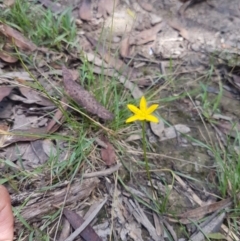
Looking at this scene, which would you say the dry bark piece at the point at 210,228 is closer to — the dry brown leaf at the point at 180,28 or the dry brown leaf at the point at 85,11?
the dry brown leaf at the point at 180,28

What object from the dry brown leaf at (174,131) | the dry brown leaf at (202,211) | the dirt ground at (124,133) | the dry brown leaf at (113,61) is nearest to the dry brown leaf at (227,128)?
the dirt ground at (124,133)

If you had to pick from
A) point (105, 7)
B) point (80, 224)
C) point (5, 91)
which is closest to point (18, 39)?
point (5, 91)

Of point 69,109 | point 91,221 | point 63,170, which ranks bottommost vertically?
point 91,221

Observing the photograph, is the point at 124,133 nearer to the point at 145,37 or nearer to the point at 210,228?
the point at 210,228

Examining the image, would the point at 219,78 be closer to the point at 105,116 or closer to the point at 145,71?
the point at 145,71

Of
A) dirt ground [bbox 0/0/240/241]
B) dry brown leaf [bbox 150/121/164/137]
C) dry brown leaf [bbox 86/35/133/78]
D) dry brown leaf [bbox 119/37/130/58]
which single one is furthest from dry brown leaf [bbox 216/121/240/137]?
dry brown leaf [bbox 119/37/130/58]

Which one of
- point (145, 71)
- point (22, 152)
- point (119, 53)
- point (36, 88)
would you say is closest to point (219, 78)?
point (145, 71)

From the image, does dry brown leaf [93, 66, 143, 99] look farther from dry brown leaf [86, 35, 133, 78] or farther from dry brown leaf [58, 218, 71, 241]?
dry brown leaf [58, 218, 71, 241]
